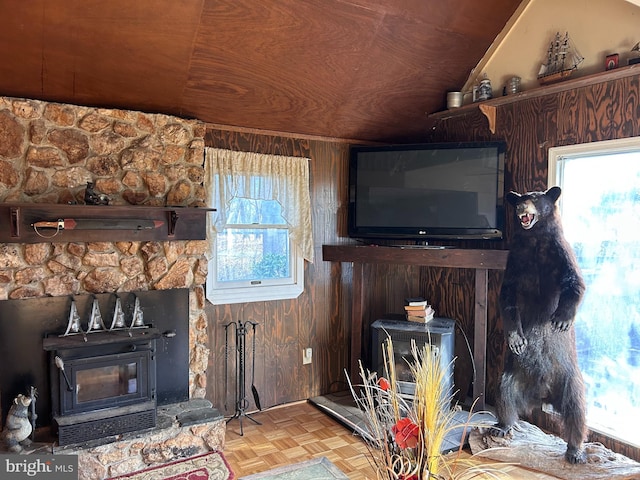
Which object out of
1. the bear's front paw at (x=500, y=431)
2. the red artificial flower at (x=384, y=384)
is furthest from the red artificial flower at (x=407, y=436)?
the bear's front paw at (x=500, y=431)

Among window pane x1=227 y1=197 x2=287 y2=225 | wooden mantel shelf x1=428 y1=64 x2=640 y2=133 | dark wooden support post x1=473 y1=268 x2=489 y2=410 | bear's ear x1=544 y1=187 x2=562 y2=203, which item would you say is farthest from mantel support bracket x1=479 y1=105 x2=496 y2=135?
window pane x1=227 y1=197 x2=287 y2=225

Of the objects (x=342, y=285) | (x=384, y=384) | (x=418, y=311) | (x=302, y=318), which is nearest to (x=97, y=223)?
(x=302, y=318)

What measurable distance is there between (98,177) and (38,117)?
464 mm

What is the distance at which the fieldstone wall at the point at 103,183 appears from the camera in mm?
2689

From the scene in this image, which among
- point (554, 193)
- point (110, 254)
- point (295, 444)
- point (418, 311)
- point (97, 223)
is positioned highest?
point (554, 193)

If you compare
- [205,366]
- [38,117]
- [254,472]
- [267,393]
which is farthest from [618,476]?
[38,117]

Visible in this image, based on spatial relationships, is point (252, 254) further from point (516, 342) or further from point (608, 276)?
point (608, 276)

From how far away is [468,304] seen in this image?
378cm

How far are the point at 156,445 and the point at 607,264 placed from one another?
9.99ft

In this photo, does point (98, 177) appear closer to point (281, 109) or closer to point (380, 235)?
point (281, 109)

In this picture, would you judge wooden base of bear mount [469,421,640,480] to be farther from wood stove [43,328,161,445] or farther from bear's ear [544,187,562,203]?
wood stove [43,328,161,445]

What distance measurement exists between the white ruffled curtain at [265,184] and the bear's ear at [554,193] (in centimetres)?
176

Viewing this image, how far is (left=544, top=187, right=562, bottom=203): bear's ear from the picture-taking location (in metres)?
2.97

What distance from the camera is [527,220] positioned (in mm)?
3072
